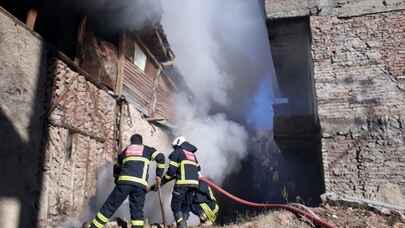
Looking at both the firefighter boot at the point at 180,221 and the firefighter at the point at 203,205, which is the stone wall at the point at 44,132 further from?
the firefighter at the point at 203,205

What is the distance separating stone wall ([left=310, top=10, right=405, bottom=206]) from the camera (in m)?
5.80

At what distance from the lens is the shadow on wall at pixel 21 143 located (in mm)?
4914

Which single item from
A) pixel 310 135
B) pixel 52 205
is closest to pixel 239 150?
pixel 310 135

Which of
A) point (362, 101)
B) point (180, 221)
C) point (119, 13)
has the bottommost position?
point (180, 221)

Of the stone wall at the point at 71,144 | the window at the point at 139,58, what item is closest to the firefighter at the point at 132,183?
the stone wall at the point at 71,144

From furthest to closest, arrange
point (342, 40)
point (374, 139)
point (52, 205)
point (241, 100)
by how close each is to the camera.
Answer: point (241, 100), point (342, 40), point (374, 139), point (52, 205)

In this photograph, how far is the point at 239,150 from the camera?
46.4ft

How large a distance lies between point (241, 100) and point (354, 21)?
390 inches

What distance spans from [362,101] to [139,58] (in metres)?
5.41

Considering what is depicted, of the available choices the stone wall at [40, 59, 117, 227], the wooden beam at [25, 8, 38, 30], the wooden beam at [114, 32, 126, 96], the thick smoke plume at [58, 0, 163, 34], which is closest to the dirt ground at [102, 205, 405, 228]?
the stone wall at [40, 59, 117, 227]

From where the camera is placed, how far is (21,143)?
17.0ft

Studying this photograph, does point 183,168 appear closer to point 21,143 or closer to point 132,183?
point 132,183

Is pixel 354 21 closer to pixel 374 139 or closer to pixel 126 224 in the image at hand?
pixel 374 139

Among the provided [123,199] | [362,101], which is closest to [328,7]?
[362,101]
